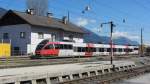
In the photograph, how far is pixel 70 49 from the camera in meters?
54.5

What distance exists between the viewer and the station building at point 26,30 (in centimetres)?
5675

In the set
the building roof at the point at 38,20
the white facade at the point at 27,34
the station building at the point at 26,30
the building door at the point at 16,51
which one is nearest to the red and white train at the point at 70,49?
the station building at the point at 26,30

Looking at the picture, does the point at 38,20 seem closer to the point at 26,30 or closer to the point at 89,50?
the point at 26,30

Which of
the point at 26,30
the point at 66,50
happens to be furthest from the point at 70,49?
the point at 26,30

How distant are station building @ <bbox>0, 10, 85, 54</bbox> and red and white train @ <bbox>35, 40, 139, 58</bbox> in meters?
1.60

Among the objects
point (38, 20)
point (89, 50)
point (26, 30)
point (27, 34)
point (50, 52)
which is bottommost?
point (50, 52)

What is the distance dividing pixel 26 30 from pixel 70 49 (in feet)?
26.2

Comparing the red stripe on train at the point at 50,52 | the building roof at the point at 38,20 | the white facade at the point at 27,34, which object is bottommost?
the red stripe on train at the point at 50,52

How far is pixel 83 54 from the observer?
59.4 metres

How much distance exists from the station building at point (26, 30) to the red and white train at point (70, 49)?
160cm

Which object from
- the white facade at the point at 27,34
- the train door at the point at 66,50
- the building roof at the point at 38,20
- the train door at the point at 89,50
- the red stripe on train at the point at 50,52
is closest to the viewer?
the red stripe on train at the point at 50,52

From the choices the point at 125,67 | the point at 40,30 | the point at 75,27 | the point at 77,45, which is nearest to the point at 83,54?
the point at 77,45

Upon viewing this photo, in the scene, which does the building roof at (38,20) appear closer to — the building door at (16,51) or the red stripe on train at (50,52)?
the building door at (16,51)

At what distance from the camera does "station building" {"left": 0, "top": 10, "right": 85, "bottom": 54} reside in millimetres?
56750
